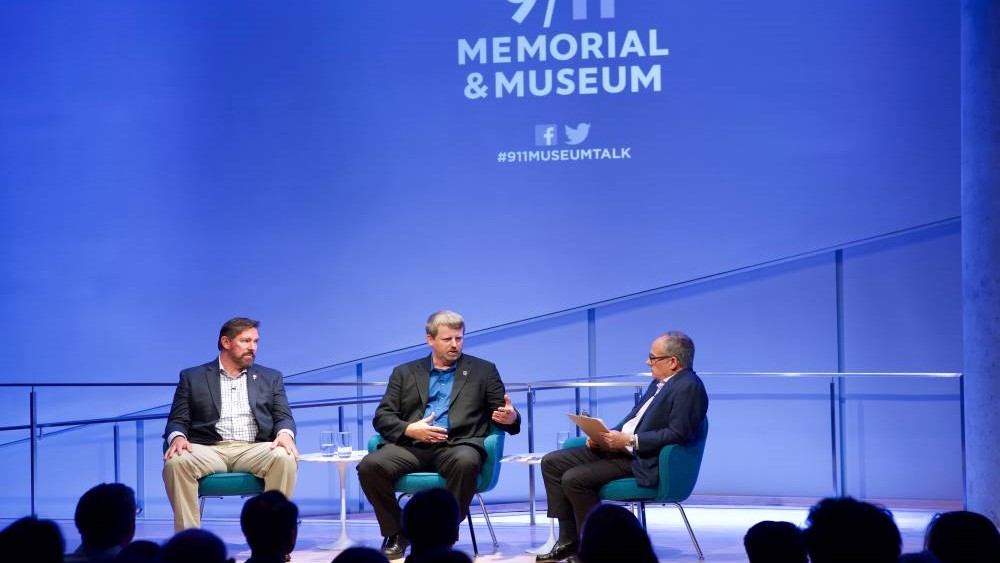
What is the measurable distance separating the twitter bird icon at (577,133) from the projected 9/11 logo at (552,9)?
708 mm

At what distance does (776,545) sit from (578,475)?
103 inches

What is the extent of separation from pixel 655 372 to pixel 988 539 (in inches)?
113

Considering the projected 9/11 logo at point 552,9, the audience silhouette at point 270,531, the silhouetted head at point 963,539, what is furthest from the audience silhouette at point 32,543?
the projected 9/11 logo at point 552,9

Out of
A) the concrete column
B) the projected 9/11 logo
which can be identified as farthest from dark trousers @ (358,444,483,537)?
the projected 9/11 logo

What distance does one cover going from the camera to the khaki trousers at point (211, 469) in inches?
205

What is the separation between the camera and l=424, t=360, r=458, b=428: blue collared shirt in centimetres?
554

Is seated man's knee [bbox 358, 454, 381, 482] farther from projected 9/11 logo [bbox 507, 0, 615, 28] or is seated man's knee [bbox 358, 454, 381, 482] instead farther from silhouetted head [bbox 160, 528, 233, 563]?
projected 9/11 logo [bbox 507, 0, 615, 28]

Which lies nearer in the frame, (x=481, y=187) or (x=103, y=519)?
(x=103, y=519)

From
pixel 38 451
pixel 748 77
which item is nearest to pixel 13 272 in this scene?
pixel 38 451

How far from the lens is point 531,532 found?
5984 mm

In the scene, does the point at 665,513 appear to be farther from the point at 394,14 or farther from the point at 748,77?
the point at 394,14

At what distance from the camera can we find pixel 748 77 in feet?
23.7

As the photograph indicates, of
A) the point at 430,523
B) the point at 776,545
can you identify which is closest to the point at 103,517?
the point at 430,523

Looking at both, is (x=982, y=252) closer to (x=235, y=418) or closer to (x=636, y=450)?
(x=636, y=450)
